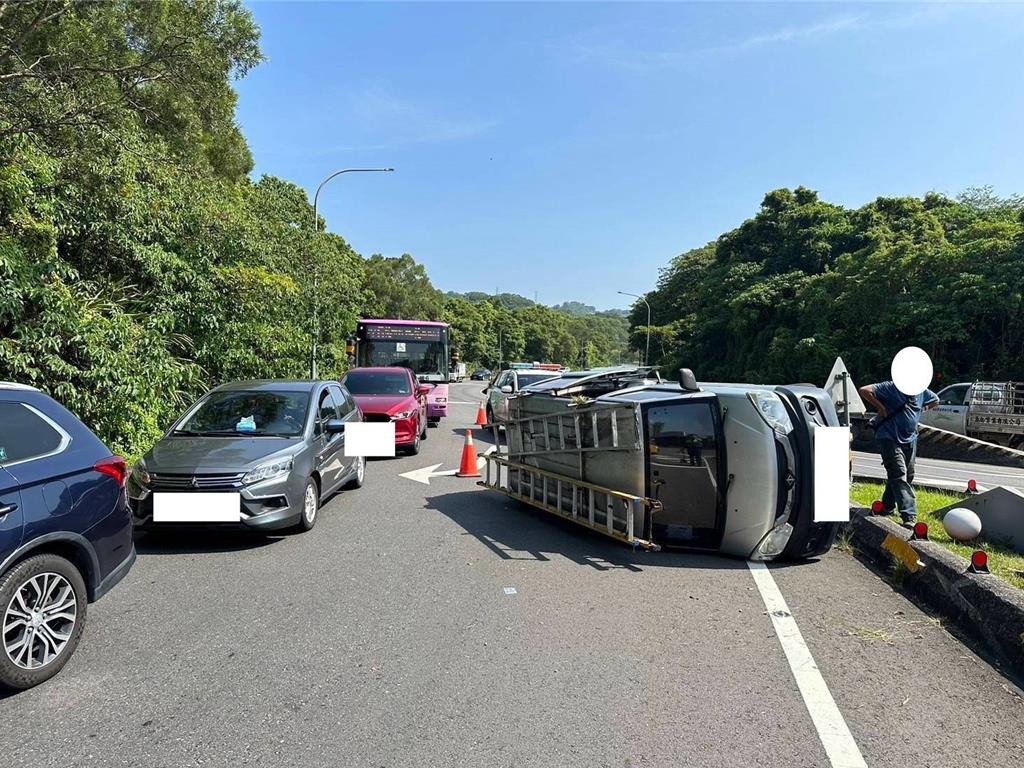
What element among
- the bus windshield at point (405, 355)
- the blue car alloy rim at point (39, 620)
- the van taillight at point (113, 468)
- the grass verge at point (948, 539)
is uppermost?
the bus windshield at point (405, 355)

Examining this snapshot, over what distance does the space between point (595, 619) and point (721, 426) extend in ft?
6.90

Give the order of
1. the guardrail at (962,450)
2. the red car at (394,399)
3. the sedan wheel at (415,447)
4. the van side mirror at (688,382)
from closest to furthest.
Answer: the van side mirror at (688,382) < the red car at (394,399) < the sedan wheel at (415,447) < the guardrail at (962,450)

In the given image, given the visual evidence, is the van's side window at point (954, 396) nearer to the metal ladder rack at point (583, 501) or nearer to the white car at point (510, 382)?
the white car at point (510, 382)

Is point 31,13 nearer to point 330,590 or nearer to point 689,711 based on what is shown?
point 330,590

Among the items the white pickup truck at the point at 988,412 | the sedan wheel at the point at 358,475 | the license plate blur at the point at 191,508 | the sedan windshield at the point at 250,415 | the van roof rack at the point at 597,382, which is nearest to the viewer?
the license plate blur at the point at 191,508

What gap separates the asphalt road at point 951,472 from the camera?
11.1m

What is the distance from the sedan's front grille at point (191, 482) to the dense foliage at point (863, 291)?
22.8m

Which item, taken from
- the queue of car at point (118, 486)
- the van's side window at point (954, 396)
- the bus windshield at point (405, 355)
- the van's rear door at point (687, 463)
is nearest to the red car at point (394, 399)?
the queue of car at point (118, 486)

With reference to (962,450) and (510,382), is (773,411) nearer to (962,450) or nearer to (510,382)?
(510,382)

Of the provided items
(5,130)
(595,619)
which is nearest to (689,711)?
(595,619)

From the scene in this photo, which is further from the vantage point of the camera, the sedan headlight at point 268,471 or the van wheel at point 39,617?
the sedan headlight at point 268,471

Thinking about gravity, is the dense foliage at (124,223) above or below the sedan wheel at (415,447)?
above

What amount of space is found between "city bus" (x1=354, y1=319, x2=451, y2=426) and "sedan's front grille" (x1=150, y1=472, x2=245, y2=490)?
12.4m

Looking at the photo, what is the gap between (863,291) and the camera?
26078 mm
